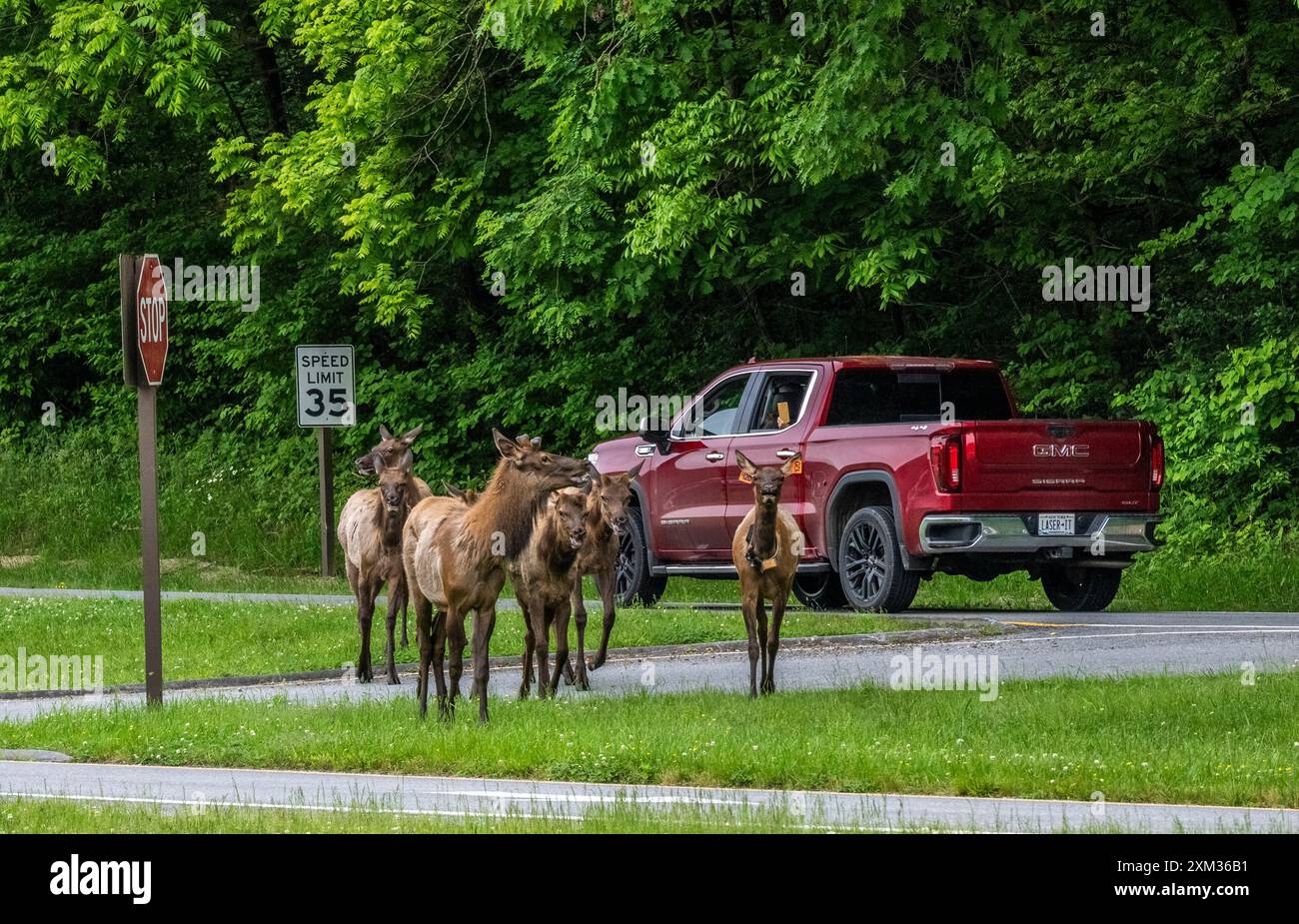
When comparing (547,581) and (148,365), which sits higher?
(148,365)

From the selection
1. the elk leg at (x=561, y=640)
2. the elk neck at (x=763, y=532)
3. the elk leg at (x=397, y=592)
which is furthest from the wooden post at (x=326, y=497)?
the elk neck at (x=763, y=532)

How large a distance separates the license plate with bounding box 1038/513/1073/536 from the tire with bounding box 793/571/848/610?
293 centimetres

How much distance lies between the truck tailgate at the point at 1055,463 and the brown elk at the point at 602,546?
3.98 meters

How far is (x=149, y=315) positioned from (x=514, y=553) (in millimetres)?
3369

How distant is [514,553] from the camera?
581 inches

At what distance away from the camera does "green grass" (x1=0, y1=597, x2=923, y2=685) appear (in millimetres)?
19938

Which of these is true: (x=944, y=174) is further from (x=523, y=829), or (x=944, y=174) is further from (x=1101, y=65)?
(x=523, y=829)

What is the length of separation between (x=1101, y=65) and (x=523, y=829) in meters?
19.5

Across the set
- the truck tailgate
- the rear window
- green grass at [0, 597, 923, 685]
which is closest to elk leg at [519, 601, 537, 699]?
green grass at [0, 597, 923, 685]

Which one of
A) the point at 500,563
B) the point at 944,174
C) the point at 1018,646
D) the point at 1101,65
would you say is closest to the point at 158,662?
the point at 500,563

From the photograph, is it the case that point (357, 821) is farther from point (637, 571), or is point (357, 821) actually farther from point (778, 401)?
point (637, 571)

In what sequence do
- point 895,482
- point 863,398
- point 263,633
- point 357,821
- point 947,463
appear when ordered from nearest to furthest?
point 357,821
point 947,463
point 895,482
point 263,633
point 863,398

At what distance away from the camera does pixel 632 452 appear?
24328mm

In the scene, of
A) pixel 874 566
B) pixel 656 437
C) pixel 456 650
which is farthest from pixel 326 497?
pixel 456 650
